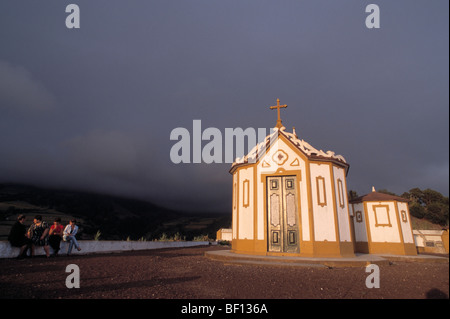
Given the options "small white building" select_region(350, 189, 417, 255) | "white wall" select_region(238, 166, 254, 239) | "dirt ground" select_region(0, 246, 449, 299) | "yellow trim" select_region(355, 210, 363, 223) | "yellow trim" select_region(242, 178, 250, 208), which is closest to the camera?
"dirt ground" select_region(0, 246, 449, 299)

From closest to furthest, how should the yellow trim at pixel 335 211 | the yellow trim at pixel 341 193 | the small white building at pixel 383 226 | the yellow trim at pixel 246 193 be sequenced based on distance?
the yellow trim at pixel 335 211 → the yellow trim at pixel 341 193 → the yellow trim at pixel 246 193 → the small white building at pixel 383 226

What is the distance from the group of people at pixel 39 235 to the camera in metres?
9.35

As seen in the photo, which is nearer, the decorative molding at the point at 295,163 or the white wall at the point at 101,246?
the white wall at the point at 101,246

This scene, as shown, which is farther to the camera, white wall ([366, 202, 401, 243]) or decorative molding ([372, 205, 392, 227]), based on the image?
decorative molding ([372, 205, 392, 227])

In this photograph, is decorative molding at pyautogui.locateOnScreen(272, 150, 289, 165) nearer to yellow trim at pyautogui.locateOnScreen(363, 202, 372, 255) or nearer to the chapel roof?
the chapel roof

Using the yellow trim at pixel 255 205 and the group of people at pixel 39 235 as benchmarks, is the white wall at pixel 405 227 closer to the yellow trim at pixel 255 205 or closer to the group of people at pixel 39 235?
the yellow trim at pixel 255 205

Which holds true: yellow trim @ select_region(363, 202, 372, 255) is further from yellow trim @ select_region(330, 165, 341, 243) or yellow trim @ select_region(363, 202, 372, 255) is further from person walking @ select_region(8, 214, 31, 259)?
person walking @ select_region(8, 214, 31, 259)

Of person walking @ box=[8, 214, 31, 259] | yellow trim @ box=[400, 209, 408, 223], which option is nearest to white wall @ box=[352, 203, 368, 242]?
yellow trim @ box=[400, 209, 408, 223]

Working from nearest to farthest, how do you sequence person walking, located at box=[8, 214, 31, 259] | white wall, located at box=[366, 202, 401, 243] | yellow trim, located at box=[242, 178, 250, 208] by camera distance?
person walking, located at box=[8, 214, 31, 259], yellow trim, located at box=[242, 178, 250, 208], white wall, located at box=[366, 202, 401, 243]

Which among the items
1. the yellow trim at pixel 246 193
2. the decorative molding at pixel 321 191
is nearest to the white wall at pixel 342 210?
the decorative molding at pixel 321 191

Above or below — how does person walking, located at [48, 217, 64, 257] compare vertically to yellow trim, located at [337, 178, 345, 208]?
below

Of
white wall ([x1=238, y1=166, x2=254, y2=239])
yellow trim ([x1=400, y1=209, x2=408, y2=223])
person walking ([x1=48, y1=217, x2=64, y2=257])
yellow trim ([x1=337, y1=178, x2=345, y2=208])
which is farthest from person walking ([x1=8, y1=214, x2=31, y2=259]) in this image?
yellow trim ([x1=400, y1=209, x2=408, y2=223])

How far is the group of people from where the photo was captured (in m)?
9.35

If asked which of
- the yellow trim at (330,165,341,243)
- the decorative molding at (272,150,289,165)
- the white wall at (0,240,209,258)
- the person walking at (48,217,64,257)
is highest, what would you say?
the decorative molding at (272,150,289,165)
